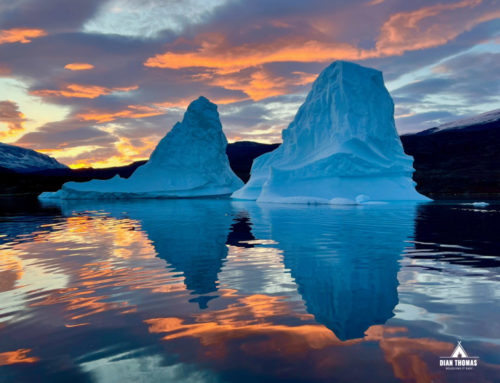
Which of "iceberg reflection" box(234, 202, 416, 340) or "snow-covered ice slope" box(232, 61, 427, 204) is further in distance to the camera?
"snow-covered ice slope" box(232, 61, 427, 204)

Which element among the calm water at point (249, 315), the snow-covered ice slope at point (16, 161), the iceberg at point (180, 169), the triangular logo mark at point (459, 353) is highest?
the snow-covered ice slope at point (16, 161)

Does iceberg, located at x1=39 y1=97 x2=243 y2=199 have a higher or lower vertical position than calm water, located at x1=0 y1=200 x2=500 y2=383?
higher

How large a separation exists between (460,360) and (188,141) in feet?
136

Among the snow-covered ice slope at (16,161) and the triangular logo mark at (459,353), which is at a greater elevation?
the snow-covered ice slope at (16,161)

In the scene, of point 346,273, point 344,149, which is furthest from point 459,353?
point 344,149

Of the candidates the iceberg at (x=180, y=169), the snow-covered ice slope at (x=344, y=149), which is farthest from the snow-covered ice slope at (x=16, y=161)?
the snow-covered ice slope at (x=344, y=149)

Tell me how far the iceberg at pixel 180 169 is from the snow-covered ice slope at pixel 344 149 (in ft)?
47.1

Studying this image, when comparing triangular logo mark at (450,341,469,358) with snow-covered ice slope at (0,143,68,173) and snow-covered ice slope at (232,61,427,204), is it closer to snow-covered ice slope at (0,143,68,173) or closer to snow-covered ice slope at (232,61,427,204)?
snow-covered ice slope at (232,61,427,204)

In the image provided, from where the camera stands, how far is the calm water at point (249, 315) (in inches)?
104

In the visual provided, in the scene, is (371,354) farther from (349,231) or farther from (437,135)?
(437,135)

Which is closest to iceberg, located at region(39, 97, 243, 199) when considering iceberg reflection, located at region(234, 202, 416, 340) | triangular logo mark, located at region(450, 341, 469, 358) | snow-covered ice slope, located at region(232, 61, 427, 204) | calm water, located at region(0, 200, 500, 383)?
snow-covered ice slope, located at region(232, 61, 427, 204)

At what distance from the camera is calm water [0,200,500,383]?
2.65 metres

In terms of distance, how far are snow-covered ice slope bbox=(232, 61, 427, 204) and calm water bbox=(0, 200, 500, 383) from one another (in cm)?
1921

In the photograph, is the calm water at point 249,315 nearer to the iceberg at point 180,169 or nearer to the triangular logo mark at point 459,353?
the triangular logo mark at point 459,353
